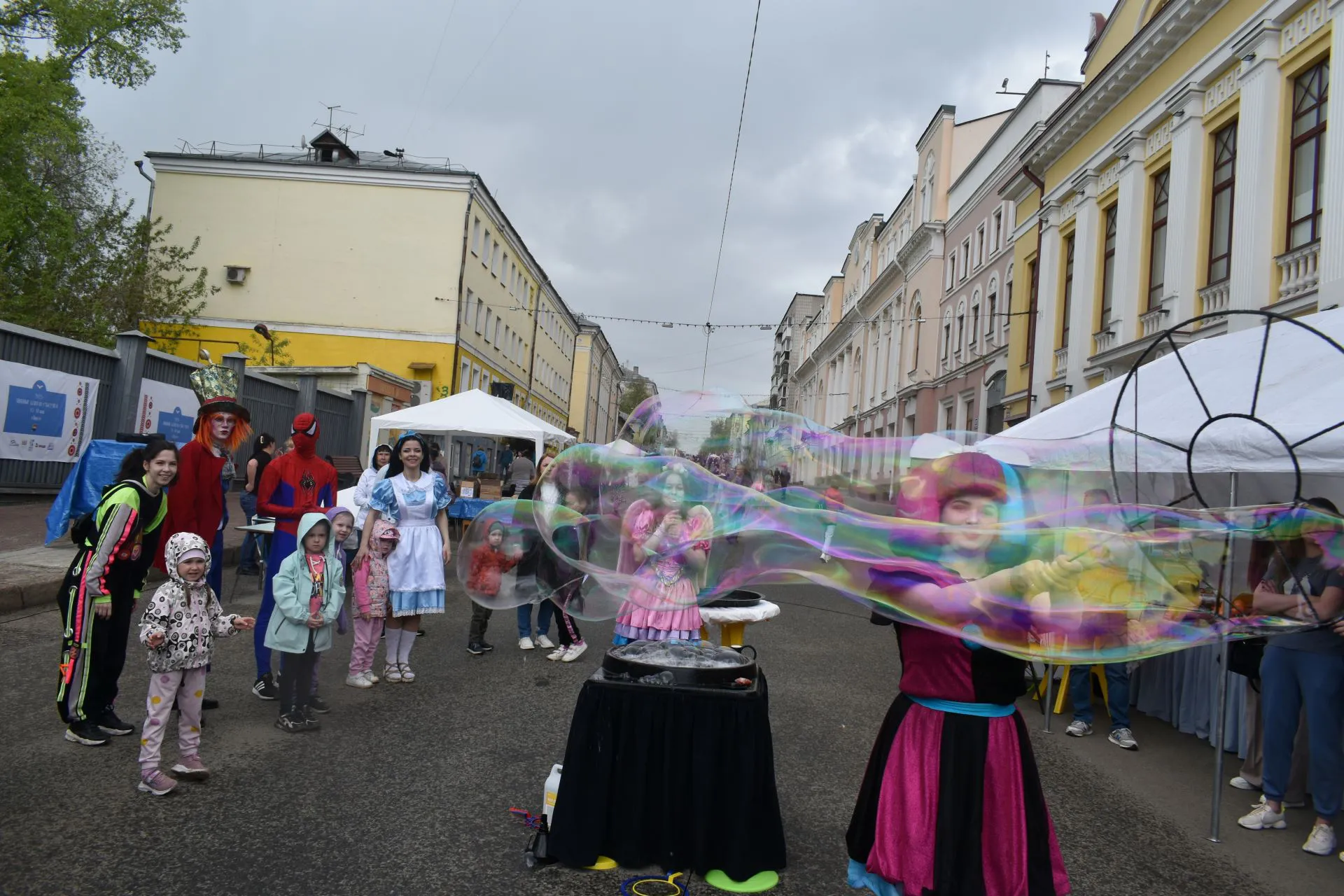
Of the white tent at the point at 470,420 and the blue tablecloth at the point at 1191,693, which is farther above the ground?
the white tent at the point at 470,420

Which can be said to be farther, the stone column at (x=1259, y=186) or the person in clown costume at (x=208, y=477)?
the stone column at (x=1259, y=186)

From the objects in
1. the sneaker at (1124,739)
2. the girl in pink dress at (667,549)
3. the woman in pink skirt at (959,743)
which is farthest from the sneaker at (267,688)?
the sneaker at (1124,739)

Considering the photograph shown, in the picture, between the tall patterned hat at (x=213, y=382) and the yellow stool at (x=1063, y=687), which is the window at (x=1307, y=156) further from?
the tall patterned hat at (x=213, y=382)

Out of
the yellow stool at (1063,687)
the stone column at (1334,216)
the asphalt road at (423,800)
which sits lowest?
the asphalt road at (423,800)

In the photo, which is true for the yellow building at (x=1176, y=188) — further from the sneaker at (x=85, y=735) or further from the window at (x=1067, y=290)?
the sneaker at (x=85, y=735)

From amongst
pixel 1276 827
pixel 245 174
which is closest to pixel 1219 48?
pixel 1276 827

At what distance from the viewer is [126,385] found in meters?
14.7

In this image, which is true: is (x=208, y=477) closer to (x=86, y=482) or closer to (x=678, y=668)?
(x=678, y=668)

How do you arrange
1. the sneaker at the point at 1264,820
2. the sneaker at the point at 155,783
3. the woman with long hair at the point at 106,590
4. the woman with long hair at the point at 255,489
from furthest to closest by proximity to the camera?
the woman with long hair at the point at 255,489 → the sneaker at the point at 1264,820 → the woman with long hair at the point at 106,590 → the sneaker at the point at 155,783

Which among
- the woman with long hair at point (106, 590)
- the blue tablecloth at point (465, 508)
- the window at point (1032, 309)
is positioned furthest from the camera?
the window at point (1032, 309)

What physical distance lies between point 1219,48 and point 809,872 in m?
16.7

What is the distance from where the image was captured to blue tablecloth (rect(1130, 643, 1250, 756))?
19.2 ft

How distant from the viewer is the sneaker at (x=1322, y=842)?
4.29m

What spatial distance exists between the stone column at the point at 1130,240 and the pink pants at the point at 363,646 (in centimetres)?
1631
